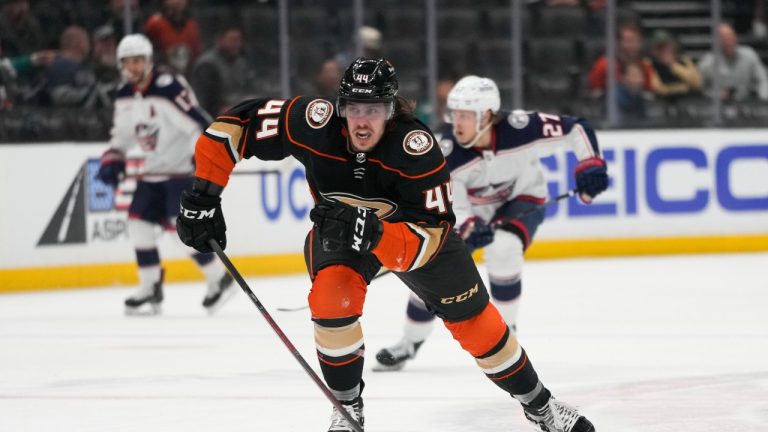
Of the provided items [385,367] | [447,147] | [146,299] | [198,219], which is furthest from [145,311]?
[198,219]

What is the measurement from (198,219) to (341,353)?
0.55 metres

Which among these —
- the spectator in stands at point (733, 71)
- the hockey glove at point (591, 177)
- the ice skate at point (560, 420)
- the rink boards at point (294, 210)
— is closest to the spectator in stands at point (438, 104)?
the rink boards at point (294, 210)

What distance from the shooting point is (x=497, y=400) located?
5.11 m

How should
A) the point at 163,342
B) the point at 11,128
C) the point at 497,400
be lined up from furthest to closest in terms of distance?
the point at 11,128 → the point at 163,342 → the point at 497,400

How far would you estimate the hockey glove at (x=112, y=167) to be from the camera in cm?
814

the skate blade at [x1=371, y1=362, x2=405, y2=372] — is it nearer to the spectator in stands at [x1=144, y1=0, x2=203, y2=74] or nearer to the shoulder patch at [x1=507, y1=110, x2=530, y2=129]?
the shoulder patch at [x1=507, y1=110, x2=530, y2=129]

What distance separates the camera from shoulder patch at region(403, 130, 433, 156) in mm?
3947

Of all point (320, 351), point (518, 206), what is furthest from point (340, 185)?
point (518, 206)

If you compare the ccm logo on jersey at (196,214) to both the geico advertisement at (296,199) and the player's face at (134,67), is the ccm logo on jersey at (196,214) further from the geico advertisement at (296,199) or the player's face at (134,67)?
the geico advertisement at (296,199)

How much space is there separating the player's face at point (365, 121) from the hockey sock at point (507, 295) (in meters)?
2.19

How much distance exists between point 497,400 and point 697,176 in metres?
6.04

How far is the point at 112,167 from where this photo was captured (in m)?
8.14

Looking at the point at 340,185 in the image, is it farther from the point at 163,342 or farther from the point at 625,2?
the point at 625,2

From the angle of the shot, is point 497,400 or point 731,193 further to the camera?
point 731,193
